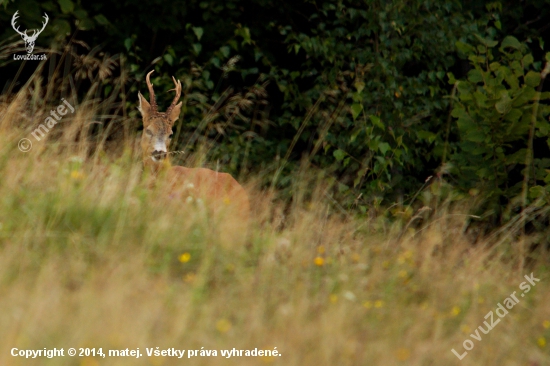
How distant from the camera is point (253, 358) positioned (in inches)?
121

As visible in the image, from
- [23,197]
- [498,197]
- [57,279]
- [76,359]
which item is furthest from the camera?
[498,197]

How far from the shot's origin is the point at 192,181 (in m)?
5.29

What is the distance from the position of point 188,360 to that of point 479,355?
131 centimetres

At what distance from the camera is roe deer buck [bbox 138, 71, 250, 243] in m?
4.44

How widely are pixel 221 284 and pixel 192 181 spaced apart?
1.74 meters

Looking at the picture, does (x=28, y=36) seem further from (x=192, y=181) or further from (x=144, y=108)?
(x=192, y=181)

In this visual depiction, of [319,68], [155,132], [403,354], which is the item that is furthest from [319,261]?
[319,68]

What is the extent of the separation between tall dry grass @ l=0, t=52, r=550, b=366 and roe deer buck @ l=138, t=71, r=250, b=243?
0.14 meters

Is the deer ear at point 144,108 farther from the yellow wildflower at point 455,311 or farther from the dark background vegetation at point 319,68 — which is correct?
the yellow wildflower at point 455,311

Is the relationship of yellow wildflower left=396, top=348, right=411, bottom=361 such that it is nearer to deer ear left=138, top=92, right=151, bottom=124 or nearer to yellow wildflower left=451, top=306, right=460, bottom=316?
yellow wildflower left=451, top=306, right=460, bottom=316

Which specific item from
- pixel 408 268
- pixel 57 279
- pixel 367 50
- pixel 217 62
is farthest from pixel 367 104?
pixel 57 279

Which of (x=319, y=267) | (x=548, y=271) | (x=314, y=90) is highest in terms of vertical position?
(x=314, y=90)

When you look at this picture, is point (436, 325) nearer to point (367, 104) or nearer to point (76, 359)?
point (76, 359)

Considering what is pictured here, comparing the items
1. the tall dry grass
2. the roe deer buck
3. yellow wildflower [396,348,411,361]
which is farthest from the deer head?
yellow wildflower [396,348,411,361]
